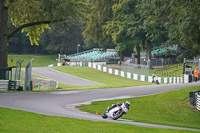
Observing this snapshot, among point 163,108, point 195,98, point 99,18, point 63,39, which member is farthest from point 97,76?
point 63,39

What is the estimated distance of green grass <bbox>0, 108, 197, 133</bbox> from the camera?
13.8 meters

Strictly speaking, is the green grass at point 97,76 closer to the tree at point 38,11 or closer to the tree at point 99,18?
the tree at point 99,18

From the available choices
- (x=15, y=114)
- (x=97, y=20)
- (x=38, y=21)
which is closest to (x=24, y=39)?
(x=97, y=20)

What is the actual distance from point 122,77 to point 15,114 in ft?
146

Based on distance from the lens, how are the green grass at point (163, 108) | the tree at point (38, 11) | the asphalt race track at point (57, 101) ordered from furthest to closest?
the tree at point (38, 11), the green grass at point (163, 108), the asphalt race track at point (57, 101)

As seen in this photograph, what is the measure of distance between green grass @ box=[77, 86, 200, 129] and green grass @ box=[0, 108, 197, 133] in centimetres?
575

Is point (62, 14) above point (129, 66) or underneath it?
above

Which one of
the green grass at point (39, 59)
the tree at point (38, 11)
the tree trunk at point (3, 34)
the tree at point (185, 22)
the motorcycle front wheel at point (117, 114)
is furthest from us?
the green grass at point (39, 59)

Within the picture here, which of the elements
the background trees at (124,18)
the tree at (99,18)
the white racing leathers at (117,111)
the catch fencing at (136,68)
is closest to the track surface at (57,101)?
the white racing leathers at (117,111)

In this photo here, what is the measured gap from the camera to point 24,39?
10062 cm

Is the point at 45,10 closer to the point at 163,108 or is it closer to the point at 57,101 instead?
the point at 57,101

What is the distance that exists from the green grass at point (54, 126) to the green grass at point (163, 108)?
575cm

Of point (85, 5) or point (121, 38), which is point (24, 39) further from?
point (85, 5)

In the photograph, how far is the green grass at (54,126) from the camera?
45.1ft
